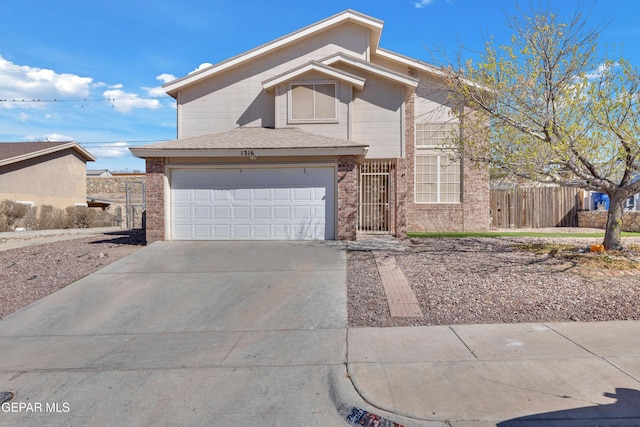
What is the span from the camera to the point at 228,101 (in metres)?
16.8

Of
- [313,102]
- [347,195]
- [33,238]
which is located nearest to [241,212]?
[347,195]

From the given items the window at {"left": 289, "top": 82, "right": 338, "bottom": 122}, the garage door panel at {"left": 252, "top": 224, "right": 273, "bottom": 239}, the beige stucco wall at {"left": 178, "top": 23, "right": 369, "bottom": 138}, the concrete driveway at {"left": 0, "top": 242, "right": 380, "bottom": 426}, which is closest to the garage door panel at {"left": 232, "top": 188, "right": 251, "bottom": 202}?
the garage door panel at {"left": 252, "top": 224, "right": 273, "bottom": 239}

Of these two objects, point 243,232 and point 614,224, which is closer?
point 614,224

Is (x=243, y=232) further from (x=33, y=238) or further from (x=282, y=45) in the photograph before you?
(x=33, y=238)

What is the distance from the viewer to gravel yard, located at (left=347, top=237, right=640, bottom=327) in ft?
22.6

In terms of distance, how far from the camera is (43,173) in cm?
3006

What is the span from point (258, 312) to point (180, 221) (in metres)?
7.18

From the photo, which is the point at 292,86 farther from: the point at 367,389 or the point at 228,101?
the point at 367,389

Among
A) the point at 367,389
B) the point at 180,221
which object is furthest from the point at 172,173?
the point at 367,389

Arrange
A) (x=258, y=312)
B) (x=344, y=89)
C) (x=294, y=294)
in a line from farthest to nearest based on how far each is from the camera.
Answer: (x=344, y=89) → (x=294, y=294) → (x=258, y=312)

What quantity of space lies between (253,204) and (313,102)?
4504 millimetres

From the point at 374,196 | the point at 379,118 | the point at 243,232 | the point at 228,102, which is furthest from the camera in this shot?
the point at 228,102

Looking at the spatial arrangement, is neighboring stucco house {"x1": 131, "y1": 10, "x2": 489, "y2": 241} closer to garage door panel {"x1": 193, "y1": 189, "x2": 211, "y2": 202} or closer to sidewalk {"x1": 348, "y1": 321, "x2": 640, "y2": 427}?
garage door panel {"x1": 193, "y1": 189, "x2": 211, "y2": 202}

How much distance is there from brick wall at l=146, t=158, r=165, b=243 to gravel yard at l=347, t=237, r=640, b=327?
6233 millimetres
